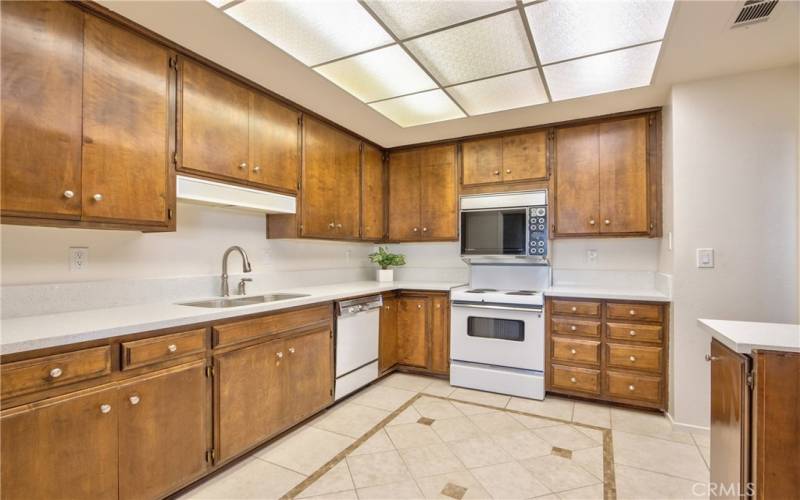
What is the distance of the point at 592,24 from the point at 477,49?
61 cm

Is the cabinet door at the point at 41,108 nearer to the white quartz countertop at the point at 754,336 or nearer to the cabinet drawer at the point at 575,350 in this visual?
the white quartz countertop at the point at 754,336

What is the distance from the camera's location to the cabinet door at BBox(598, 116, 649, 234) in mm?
3066

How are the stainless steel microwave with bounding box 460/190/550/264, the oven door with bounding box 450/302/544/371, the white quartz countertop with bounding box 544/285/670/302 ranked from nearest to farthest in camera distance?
Answer: the white quartz countertop with bounding box 544/285/670/302 → the oven door with bounding box 450/302/544/371 → the stainless steel microwave with bounding box 460/190/550/264

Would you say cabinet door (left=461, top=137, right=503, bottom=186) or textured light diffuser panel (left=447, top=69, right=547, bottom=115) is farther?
cabinet door (left=461, top=137, right=503, bottom=186)

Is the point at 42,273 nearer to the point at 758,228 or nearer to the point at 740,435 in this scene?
the point at 740,435

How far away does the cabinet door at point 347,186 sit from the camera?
341 cm

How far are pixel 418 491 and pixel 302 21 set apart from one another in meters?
2.49

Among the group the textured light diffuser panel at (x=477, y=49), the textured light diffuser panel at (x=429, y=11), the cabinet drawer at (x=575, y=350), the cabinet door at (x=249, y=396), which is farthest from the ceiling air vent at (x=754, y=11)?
the cabinet door at (x=249, y=396)

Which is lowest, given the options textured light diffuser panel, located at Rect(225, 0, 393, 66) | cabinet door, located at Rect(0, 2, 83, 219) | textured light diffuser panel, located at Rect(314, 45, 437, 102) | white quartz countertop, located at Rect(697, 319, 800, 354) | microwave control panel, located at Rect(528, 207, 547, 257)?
white quartz countertop, located at Rect(697, 319, 800, 354)

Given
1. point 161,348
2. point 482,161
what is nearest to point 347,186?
point 482,161

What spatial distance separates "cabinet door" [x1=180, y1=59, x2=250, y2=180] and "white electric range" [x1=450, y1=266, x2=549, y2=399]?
7.05 ft

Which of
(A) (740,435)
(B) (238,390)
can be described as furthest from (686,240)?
(B) (238,390)

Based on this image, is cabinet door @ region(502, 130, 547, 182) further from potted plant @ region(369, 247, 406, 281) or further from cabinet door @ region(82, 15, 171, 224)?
cabinet door @ region(82, 15, 171, 224)

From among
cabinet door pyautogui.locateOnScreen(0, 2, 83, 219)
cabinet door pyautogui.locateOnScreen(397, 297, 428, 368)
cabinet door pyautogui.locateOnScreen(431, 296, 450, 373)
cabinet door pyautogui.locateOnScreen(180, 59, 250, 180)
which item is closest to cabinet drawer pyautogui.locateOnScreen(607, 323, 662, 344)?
cabinet door pyautogui.locateOnScreen(431, 296, 450, 373)
